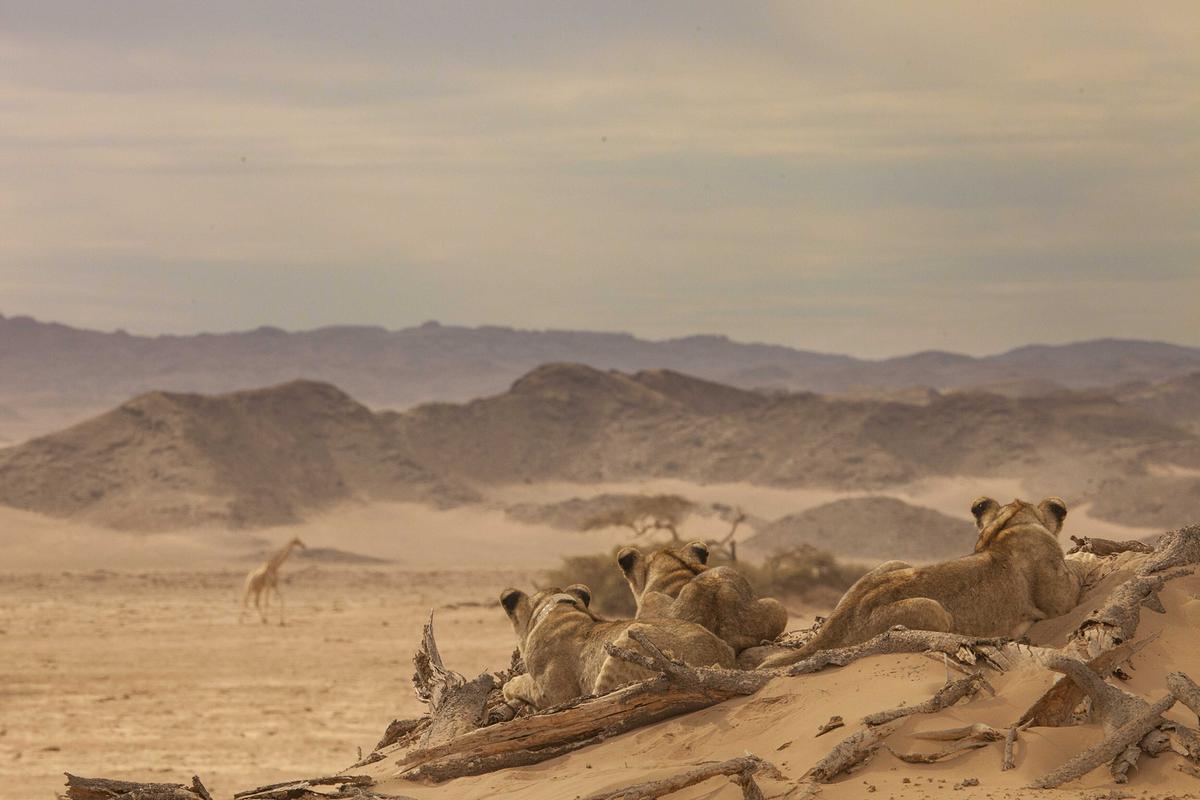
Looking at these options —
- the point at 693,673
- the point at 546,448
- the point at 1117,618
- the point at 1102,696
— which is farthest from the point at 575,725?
the point at 546,448

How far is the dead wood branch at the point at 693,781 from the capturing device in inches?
223

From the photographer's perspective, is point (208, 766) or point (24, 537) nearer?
point (208, 766)

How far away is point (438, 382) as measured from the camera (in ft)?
583

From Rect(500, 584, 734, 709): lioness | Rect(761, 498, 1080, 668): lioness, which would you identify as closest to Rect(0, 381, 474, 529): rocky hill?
Rect(500, 584, 734, 709): lioness

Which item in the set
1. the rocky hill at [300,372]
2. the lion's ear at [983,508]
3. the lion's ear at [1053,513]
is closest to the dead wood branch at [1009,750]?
the lion's ear at [1053,513]

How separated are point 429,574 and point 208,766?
24929mm

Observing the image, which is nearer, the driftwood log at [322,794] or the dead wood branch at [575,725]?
the driftwood log at [322,794]

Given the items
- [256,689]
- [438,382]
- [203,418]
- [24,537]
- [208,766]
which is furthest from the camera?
[438,382]

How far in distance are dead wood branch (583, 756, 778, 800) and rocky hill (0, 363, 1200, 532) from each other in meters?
47.4

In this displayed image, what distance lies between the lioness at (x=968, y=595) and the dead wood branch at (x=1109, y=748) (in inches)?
61.7

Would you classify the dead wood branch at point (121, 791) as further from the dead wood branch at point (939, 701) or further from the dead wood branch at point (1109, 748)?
the dead wood branch at point (1109, 748)

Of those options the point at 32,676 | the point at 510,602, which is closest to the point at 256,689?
the point at 32,676

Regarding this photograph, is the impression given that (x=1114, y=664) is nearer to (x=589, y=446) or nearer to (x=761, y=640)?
(x=761, y=640)

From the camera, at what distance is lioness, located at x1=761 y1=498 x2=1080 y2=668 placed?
23.7 ft
